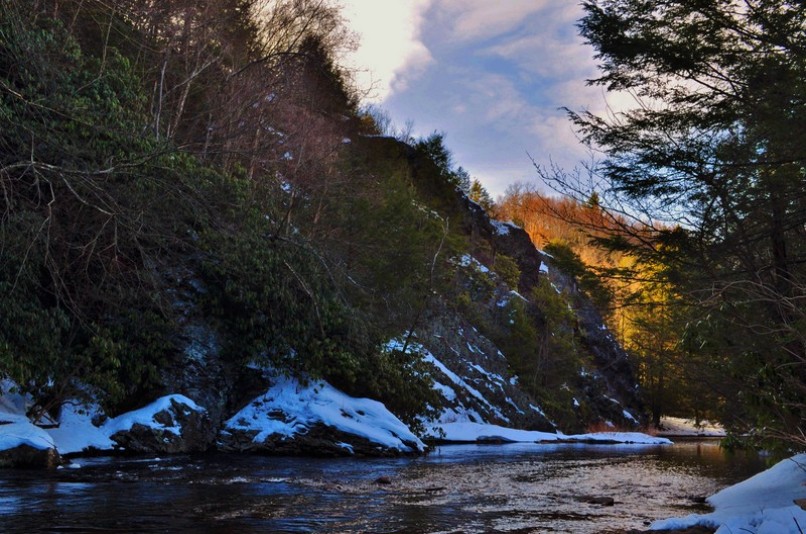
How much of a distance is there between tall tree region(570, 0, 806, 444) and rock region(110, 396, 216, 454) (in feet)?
36.6

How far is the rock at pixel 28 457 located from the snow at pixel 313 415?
18.1 feet

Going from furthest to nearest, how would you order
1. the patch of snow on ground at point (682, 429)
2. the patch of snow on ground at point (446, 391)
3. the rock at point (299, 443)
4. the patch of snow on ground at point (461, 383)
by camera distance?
the patch of snow on ground at point (682, 429) → the patch of snow on ground at point (461, 383) → the patch of snow on ground at point (446, 391) → the rock at point (299, 443)

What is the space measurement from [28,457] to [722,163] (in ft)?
37.8

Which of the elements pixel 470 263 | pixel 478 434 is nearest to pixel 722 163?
pixel 478 434

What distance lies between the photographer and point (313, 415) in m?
17.4

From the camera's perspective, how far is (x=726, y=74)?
27.2 ft

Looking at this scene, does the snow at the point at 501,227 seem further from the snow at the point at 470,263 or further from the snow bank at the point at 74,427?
the snow bank at the point at 74,427

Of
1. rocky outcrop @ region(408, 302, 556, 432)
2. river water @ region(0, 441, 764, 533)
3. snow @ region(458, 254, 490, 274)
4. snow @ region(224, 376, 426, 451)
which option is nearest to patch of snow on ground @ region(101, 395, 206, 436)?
river water @ region(0, 441, 764, 533)

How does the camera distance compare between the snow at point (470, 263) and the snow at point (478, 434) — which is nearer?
the snow at point (478, 434)

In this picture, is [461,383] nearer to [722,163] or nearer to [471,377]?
[471,377]

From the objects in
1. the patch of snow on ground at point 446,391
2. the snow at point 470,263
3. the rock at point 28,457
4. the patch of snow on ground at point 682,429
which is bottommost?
the patch of snow on ground at point 682,429

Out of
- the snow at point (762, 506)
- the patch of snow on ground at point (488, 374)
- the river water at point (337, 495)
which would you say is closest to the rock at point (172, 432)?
the river water at point (337, 495)

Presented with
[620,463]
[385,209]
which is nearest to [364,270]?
[385,209]

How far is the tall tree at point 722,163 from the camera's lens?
286 inches
